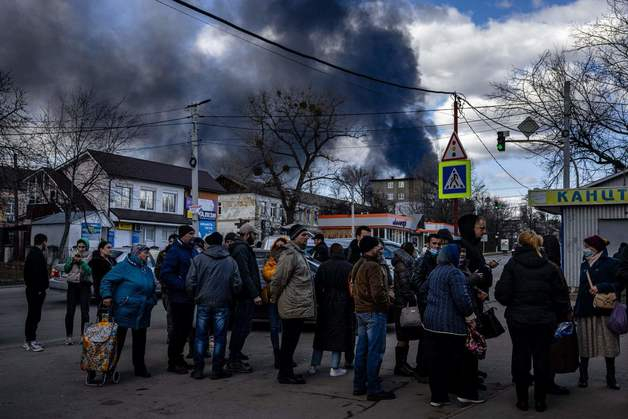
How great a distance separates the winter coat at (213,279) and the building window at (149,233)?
45.0 m

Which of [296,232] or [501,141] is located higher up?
[501,141]

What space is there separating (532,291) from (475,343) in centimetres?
80

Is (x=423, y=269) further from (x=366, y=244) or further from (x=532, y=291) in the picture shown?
(x=532, y=291)

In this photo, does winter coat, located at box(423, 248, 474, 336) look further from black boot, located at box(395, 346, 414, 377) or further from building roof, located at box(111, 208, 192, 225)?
building roof, located at box(111, 208, 192, 225)

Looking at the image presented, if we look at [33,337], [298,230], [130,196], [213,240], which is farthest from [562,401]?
[130,196]

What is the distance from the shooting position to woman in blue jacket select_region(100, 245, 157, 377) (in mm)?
7949

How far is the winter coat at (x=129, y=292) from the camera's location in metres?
7.95

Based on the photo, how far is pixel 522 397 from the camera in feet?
21.3

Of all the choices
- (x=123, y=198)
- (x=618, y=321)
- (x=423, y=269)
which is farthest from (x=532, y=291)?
(x=123, y=198)

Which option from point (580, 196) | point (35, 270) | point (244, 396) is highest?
point (580, 196)

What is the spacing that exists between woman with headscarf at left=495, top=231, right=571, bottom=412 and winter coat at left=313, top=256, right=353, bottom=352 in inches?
87.1

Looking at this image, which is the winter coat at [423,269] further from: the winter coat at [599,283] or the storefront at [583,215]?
the storefront at [583,215]

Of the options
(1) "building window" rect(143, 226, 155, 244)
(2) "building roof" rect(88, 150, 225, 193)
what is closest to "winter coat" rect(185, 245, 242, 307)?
(2) "building roof" rect(88, 150, 225, 193)

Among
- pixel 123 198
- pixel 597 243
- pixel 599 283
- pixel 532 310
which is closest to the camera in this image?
pixel 532 310
